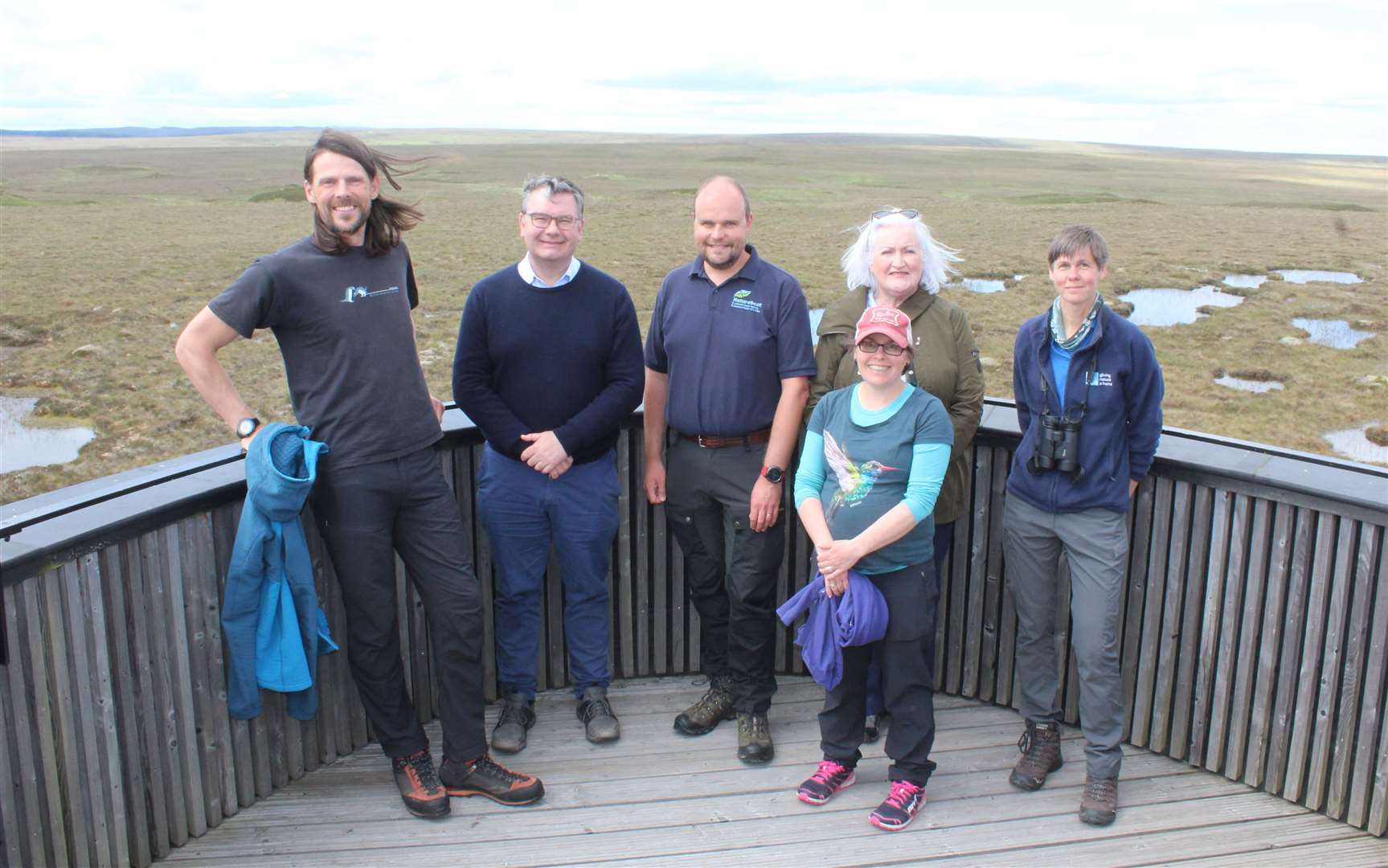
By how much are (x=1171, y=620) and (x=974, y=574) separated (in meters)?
0.76

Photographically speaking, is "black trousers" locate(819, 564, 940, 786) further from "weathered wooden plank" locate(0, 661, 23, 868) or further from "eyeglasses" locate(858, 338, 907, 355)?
"weathered wooden plank" locate(0, 661, 23, 868)

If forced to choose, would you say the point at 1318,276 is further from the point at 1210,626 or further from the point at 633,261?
the point at 1210,626

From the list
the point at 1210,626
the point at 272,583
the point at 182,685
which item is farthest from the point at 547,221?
the point at 1210,626

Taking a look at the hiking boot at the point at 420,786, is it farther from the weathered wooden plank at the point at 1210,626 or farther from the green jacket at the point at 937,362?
the weathered wooden plank at the point at 1210,626

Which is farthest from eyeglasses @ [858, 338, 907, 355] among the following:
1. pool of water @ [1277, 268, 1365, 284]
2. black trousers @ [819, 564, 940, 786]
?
pool of water @ [1277, 268, 1365, 284]

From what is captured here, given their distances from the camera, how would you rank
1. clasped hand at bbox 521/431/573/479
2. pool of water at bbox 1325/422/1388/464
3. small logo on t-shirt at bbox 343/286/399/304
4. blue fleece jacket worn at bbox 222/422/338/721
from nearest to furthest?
blue fleece jacket worn at bbox 222/422/338/721
small logo on t-shirt at bbox 343/286/399/304
clasped hand at bbox 521/431/573/479
pool of water at bbox 1325/422/1388/464

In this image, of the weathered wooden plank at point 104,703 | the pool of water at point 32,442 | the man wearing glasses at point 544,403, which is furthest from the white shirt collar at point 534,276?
the pool of water at point 32,442

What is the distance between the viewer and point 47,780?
114 inches

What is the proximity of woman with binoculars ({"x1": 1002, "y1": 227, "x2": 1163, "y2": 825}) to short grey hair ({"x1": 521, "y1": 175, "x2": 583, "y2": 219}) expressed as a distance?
154 centimetres

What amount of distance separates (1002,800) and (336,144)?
2992mm

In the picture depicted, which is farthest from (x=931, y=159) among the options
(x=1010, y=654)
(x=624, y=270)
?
(x=1010, y=654)

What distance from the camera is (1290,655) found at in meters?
3.61

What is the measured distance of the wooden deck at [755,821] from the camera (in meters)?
3.38

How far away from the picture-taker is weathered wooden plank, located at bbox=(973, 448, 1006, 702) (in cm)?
425
